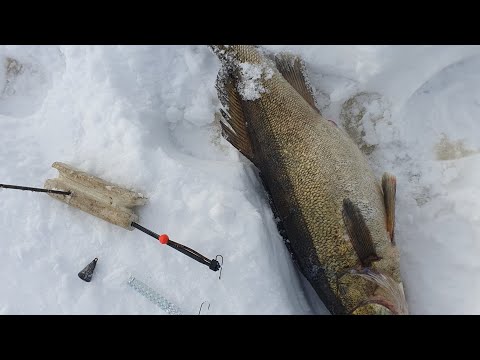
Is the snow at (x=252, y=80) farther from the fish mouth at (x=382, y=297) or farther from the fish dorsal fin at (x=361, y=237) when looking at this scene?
the fish mouth at (x=382, y=297)

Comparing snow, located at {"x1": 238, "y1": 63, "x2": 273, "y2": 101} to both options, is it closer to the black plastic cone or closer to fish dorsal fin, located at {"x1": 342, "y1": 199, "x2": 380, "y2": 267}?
fish dorsal fin, located at {"x1": 342, "y1": 199, "x2": 380, "y2": 267}

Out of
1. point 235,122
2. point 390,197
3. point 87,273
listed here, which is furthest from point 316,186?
point 87,273

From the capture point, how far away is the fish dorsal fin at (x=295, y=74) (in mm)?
3516

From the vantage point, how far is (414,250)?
3385 millimetres

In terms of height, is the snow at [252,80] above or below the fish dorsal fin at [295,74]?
below

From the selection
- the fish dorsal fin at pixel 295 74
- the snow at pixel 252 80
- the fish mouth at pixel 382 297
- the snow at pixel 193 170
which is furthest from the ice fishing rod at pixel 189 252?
the fish dorsal fin at pixel 295 74

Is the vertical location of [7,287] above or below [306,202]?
below

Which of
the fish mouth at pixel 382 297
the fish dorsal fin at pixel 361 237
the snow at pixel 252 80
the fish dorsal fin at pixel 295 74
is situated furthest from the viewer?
the fish dorsal fin at pixel 295 74

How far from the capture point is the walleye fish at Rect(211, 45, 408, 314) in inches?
119

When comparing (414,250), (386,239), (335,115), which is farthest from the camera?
(335,115)

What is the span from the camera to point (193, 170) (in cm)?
342

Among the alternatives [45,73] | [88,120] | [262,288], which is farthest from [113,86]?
[262,288]

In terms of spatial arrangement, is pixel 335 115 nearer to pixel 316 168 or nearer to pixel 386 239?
pixel 316 168

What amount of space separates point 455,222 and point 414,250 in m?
0.41
